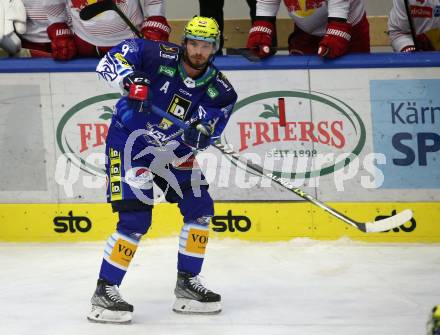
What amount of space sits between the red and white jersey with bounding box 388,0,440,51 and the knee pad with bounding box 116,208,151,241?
2.28 m

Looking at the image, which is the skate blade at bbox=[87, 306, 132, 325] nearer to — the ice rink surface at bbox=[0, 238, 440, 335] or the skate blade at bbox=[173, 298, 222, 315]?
the ice rink surface at bbox=[0, 238, 440, 335]

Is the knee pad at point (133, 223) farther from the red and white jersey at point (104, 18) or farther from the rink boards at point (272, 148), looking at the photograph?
the red and white jersey at point (104, 18)

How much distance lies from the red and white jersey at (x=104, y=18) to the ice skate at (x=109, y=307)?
197 centimetres

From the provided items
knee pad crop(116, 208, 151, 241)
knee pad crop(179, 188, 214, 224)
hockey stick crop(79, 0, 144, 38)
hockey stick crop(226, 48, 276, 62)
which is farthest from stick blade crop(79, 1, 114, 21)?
knee pad crop(116, 208, 151, 241)

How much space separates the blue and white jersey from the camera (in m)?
4.96

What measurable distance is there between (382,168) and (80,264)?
5.71 feet

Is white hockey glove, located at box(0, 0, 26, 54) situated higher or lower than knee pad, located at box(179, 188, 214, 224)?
higher

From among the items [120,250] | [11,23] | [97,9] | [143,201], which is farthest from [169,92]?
[11,23]

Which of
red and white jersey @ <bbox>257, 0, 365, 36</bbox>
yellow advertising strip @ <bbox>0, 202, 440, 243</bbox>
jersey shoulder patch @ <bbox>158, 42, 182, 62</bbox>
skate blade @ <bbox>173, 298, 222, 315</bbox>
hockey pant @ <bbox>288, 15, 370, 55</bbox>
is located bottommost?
skate blade @ <bbox>173, 298, 222, 315</bbox>

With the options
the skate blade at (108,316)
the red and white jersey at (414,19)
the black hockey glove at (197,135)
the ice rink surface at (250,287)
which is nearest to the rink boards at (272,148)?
the ice rink surface at (250,287)

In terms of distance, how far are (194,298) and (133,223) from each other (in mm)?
499

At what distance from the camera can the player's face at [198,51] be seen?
4887 millimetres

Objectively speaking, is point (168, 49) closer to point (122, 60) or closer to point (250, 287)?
point (122, 60)

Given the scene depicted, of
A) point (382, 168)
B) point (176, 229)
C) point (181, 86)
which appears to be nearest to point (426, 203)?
point (382, 168)
